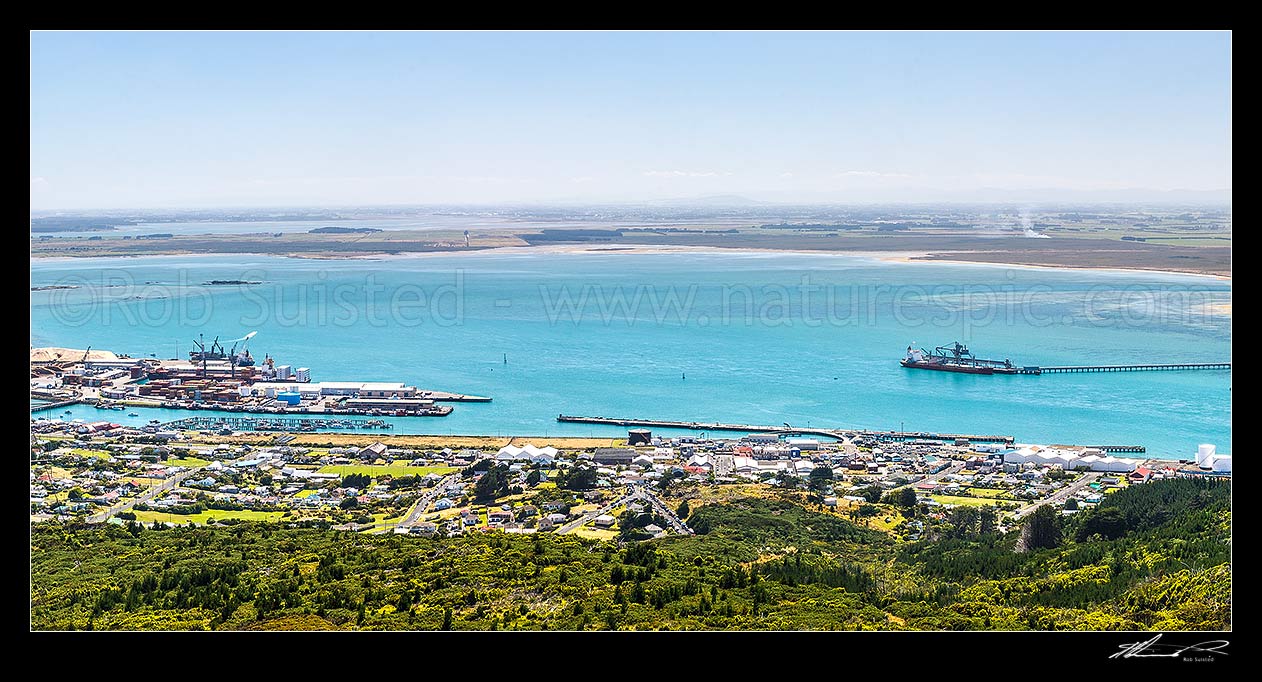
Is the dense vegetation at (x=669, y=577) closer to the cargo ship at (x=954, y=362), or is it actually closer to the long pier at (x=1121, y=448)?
the long pier at (x=1121, y=448)

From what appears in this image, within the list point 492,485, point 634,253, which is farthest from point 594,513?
point 634,253

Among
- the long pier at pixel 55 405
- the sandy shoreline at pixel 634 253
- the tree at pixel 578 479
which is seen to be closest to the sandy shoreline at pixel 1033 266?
the sandy shoreline at pixel 634 253

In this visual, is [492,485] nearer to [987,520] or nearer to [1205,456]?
[987,520]

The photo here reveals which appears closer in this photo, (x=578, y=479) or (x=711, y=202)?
(x=578, y=479)

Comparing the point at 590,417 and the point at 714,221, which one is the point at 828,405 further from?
the point at 714,221

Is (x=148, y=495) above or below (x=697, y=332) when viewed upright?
below

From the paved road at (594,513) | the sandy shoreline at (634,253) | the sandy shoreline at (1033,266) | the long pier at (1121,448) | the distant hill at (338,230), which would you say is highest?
the distant hill at (338,230)

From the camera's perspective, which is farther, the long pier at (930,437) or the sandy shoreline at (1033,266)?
the sandy shoreline at (1033,266)

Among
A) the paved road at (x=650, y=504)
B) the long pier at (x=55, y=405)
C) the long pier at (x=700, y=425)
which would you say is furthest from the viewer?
the long pier at (x=55, y=405)
